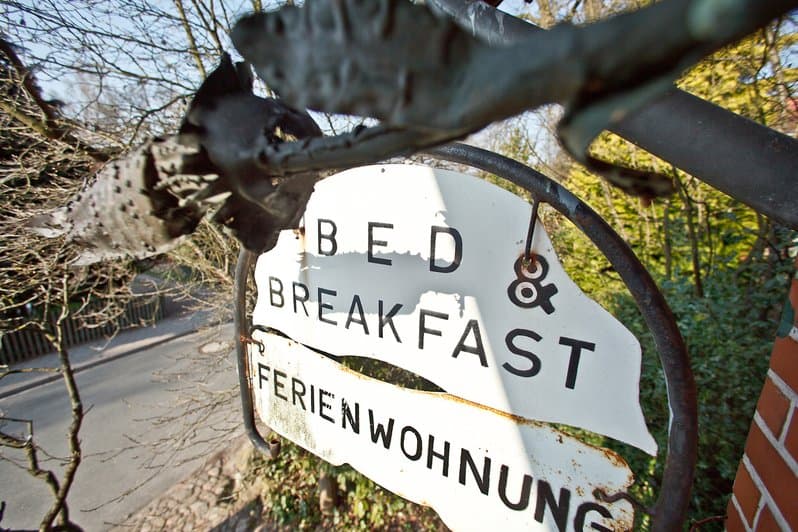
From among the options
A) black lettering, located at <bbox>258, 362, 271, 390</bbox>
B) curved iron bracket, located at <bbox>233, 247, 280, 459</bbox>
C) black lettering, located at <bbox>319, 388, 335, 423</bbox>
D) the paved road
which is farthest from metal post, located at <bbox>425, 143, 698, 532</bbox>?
the paved road

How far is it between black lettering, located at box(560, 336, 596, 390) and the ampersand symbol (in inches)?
2.7

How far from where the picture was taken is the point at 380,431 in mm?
1021

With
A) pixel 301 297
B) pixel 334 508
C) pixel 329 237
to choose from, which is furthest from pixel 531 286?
pixel 334 508

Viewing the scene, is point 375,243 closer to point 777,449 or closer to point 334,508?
point 777,449

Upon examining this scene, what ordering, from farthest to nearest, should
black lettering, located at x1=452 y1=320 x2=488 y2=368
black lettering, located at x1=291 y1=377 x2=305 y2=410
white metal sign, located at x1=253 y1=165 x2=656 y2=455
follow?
black lettering, located at x1=291 y1=377 x2=305 y2=410 < black lettering, located at x1=452 y1=320 x2=488 y2=368 < white metal sign, located at x1=253 y1=165 x2=656 y2=455

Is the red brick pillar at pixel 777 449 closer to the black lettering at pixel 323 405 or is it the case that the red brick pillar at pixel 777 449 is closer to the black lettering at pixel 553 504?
the black lettering at pixel 553 504

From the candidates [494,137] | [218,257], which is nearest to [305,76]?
[218,257]

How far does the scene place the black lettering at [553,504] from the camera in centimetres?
78

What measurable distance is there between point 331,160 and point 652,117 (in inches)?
16.2

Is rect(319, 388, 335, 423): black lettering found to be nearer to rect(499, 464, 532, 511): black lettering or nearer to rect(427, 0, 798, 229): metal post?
rect(499, 464, 532, 511): black lettering

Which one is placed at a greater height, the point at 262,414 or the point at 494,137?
the point at 494,137

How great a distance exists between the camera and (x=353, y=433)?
3.55ft

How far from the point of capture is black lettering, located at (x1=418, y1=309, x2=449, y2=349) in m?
0.90

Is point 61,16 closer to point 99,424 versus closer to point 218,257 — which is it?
point 218,257
